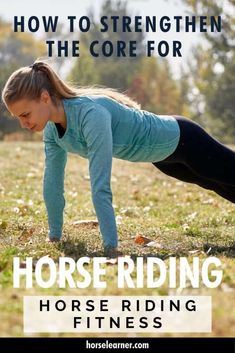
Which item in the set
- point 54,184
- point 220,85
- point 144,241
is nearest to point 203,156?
point 144,241

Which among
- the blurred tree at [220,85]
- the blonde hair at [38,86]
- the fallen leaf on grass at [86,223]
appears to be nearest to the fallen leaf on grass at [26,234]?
the fallen leaf on grass at [86,223]

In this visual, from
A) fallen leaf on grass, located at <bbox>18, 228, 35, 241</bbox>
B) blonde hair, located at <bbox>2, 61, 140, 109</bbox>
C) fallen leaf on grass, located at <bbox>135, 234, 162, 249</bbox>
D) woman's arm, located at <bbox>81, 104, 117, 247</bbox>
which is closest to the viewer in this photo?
woman's arm, located at <bbox>81, 104, 117, 247</bbox>

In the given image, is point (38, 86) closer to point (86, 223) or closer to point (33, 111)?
point (33, 111)

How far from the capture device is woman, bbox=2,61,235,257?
482cm

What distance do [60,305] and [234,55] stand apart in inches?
916

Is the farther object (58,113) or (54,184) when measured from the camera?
(54,184)

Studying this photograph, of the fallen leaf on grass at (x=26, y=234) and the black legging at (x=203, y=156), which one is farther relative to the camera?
the fallen leaf on grass at (x=26, y=234)

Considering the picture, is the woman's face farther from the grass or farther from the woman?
the grass

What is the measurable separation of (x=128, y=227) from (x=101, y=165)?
1728 millimetres

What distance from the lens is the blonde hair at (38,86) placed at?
4871 millimetres

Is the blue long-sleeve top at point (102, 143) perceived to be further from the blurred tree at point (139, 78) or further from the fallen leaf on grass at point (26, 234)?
the blurred tree at point (139, 78)

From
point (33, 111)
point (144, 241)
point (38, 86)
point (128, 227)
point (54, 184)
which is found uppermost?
point (38, 86)

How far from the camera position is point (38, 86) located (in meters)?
4.94

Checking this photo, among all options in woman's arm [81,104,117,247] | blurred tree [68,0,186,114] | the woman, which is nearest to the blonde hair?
the woman
